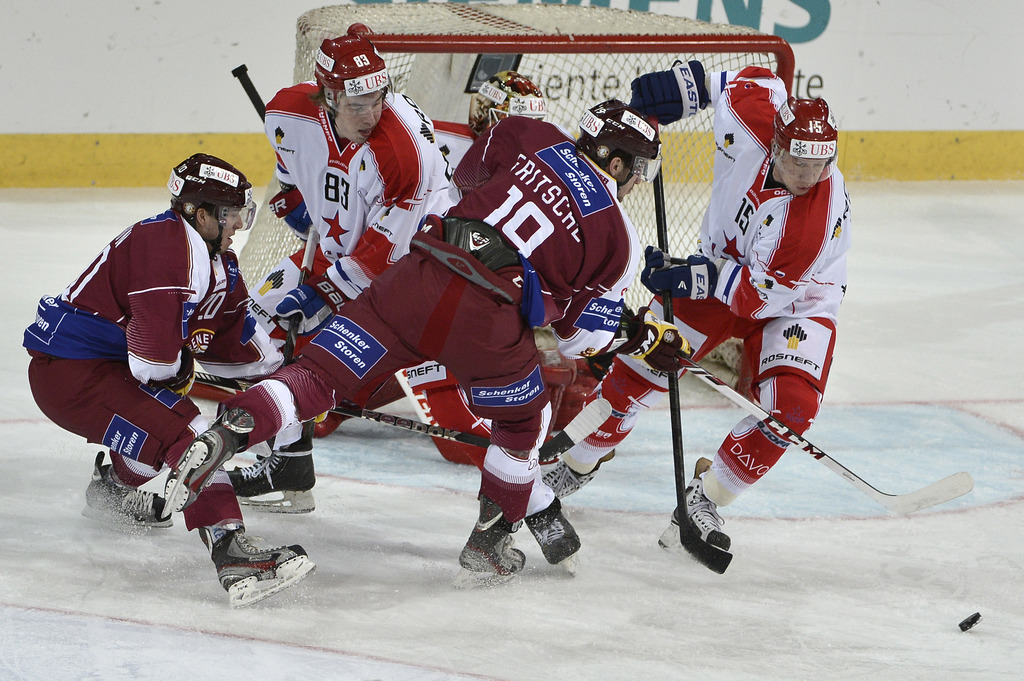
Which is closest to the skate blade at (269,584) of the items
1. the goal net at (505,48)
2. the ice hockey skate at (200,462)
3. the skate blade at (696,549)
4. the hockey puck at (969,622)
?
the ice hockey skate at (200,462)

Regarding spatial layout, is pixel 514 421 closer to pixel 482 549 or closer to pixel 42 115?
pixel 482 549

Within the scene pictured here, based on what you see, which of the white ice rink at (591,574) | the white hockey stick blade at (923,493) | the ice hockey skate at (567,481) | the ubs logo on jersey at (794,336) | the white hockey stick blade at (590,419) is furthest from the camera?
the ice hockey skate at (567,481)

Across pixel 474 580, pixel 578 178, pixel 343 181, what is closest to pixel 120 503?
pixel 474 580

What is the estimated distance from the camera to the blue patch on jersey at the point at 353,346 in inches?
94.7

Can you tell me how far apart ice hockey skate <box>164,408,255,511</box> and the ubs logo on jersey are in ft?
4.73

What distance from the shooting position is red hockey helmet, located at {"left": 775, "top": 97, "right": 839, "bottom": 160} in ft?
8.85

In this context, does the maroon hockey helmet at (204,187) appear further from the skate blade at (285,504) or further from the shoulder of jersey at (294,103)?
the skate blade at (285,504)

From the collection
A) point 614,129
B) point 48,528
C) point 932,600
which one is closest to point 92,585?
point 48,528

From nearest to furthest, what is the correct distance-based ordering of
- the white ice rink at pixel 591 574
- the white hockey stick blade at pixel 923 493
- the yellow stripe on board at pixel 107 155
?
the white ice rink at pixel 591 574 → the white hockey stick blade at pixel 923 493 → the yellow stripe on board at pixel 107 155

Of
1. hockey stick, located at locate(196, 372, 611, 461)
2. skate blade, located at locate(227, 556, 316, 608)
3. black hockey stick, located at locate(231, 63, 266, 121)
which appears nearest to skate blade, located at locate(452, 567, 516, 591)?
skate blade, located at locate(227, 556, 316, 608)

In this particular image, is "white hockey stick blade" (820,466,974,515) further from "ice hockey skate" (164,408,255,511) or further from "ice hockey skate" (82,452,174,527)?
"ice hockey skate" (82,452,174,527)

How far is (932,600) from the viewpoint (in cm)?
268

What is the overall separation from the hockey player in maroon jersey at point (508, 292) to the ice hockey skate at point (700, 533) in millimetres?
475

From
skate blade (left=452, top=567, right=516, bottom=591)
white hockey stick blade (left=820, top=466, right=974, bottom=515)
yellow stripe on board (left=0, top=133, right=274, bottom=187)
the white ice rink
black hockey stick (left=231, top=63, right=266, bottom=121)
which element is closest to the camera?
the white ice rink
